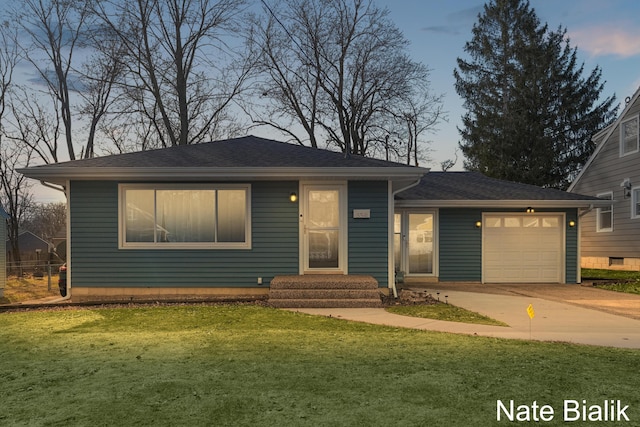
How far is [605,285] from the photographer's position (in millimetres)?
13133

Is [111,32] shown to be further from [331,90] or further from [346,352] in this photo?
[346,352]

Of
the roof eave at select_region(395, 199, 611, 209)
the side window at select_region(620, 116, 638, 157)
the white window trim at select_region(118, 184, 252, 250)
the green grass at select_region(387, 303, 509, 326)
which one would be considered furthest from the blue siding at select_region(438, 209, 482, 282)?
the side window at select_region(620, 116, 638, 157)

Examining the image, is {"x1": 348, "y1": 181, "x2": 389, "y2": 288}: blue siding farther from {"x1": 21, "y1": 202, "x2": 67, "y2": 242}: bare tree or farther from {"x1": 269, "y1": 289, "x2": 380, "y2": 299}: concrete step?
{"x1": 21, "y1": 202, "x2": 67, "y2": 242}: bare tree

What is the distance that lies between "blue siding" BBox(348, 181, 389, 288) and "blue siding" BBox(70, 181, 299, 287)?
120 centimetres

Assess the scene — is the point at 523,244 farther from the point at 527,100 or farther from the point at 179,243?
the point at 527,100

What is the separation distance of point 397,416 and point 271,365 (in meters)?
1.76

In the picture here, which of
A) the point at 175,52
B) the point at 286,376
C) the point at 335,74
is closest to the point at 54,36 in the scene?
the point at 175,52

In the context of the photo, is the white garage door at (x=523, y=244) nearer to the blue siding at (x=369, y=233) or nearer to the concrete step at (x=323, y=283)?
the blue siding at (x=369, y=233)

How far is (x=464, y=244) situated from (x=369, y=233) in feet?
15.2

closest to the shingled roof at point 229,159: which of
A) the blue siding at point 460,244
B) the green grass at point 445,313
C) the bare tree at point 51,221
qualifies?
the green grass at point 445,313

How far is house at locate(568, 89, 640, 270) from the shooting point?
16.8 metres

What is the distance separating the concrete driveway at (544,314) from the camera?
21.4 ft

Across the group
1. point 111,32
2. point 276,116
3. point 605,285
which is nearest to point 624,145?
point 605,285

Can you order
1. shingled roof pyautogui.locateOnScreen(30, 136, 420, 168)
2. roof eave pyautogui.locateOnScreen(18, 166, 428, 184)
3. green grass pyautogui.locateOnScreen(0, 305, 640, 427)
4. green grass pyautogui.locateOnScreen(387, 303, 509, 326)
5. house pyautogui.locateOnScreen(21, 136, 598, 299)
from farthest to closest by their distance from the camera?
house pyautogui.locateOnScreen(21, 136, 598, 299), shingled roof pyautogui.locateOnScreen(30, 136, 420, 168), roof eave pyautogui.locateOnScreen(18, 166, 428, 184), green grass pyautogui.locateOnScreen(387, 303, 509, 326), green grass pyautogui.locateOnScreen(0, 305, 640, 427)
